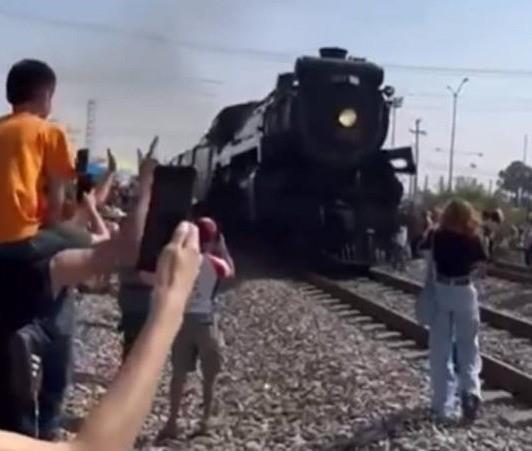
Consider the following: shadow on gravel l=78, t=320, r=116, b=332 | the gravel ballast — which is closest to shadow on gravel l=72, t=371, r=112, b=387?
the gravel ballast

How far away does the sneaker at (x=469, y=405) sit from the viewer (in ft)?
34.6

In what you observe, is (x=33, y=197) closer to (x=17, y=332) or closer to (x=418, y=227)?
(x=17, y=332)

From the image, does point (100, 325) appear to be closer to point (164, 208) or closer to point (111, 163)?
point (111, 163)

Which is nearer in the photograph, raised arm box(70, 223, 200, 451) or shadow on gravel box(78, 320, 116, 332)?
raised arm box(70, 223, 200, 451)

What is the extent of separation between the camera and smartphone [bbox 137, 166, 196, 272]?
3.26 meters

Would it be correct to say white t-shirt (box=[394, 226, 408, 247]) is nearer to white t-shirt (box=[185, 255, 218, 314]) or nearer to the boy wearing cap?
the boy wearing cap

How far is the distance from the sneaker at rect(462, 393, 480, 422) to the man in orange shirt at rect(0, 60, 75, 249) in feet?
19.8

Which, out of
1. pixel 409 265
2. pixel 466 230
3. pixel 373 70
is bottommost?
pixel 409 265

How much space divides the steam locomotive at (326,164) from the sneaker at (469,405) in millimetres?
15927

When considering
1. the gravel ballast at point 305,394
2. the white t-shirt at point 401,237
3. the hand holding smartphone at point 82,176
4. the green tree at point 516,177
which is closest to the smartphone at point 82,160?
the hand holding smartphone at point 82,176

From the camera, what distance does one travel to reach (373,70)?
27203mm

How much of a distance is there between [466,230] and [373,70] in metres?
17.2

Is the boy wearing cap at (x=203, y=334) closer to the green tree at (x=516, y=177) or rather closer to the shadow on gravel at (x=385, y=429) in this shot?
the shadow on gravel at (x=385, y=429)

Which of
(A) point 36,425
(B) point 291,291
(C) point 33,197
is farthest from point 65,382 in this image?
(B) point 291,291
